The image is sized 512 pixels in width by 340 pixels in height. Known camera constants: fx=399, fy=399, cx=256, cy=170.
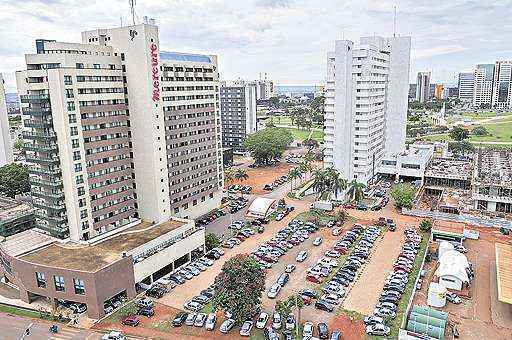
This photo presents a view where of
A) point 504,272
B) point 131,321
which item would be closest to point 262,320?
point 131,321

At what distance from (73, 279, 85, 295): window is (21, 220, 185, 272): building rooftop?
1531 mm

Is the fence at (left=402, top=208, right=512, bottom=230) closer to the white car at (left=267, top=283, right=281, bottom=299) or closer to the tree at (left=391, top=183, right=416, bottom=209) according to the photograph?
the tree at (left=391, top=183, right=416, bottom=209)

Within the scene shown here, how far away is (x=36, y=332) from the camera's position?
162 feet

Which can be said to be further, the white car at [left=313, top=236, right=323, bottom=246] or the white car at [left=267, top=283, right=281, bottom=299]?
the white car at [left=313, top=236, right=323, bottom=246]

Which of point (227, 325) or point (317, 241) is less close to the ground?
point (317, 241)

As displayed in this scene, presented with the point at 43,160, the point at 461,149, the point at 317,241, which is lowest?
the point at 317,241

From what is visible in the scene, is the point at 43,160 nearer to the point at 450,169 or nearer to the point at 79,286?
the point at 79,286

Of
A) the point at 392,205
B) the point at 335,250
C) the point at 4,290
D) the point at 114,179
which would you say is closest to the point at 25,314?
the point at 4,290

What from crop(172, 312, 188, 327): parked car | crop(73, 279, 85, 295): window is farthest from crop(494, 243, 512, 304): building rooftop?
crop(73, 279, 85, 295): window

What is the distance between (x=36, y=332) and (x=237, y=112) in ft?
398

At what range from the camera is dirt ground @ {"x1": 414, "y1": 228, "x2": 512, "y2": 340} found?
46694 mm

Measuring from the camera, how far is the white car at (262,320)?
1887 inches

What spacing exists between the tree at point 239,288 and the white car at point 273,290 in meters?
6.91

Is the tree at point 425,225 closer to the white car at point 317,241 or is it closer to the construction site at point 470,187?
the construction site at point 470,187
